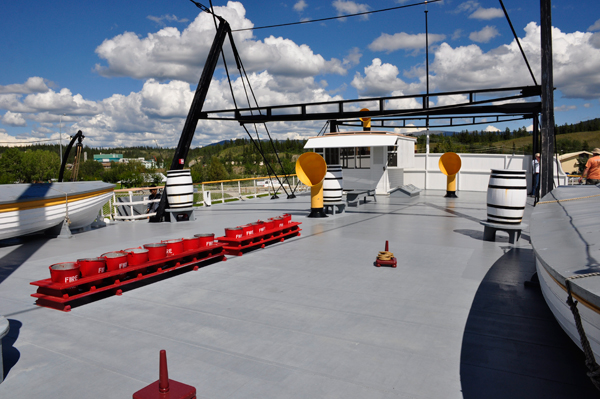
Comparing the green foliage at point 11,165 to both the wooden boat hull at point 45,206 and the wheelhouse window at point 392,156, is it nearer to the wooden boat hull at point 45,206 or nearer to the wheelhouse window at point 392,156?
the wheelhouse window at point 392,156

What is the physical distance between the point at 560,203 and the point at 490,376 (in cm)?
357

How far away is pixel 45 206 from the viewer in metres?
9.51

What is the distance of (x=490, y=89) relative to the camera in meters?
11.2

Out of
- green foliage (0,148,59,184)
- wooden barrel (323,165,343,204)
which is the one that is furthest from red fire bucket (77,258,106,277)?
green foliage (0,148,59,184)

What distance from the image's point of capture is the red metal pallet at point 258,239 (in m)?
7.94

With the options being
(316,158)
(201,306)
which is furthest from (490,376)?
(316,158)

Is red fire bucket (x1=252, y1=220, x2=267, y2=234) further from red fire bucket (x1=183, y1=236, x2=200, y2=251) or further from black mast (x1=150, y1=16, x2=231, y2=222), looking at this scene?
black mast (x1=150, y1=16, x2=231, y2=222)

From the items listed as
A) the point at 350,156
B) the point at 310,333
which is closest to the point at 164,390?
the point at 310,333

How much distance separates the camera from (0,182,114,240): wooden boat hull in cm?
862

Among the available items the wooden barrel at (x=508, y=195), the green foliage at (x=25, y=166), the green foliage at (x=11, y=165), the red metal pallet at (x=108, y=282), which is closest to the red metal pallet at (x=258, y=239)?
the red metal pallet at (x=108, y=282)

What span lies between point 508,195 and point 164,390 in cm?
833

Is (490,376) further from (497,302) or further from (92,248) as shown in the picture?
(92,248)

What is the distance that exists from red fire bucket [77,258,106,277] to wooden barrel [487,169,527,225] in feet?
26.4

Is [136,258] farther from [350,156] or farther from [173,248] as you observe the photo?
[350,156]
